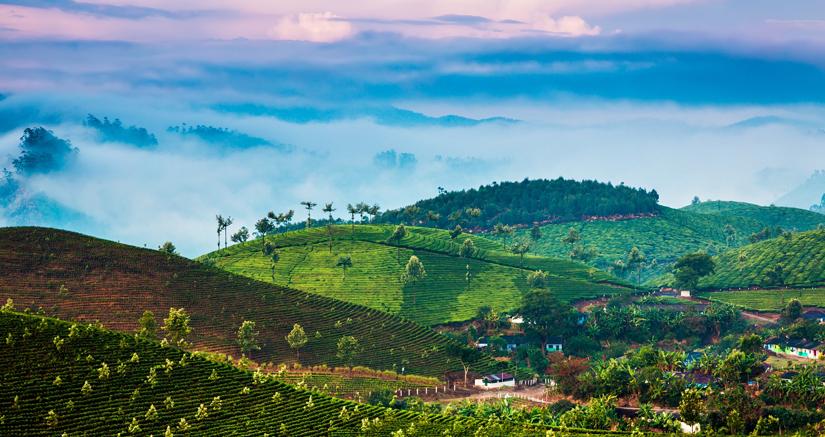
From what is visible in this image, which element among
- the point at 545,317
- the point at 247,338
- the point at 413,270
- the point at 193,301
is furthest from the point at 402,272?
the point at 247,338

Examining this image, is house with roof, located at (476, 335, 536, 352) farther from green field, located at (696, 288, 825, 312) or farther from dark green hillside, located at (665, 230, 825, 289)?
dark green hillside, located at (665, 230, 825, 289)

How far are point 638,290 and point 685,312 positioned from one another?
22.7m

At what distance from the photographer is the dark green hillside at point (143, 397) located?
47.1 metres

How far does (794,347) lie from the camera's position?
320 feet

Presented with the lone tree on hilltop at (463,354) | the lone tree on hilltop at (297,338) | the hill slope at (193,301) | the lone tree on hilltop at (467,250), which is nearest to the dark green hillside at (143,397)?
the hill slope at (193,301)

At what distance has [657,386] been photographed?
2810 inches

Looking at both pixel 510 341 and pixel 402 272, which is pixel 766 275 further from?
pixel 402 272

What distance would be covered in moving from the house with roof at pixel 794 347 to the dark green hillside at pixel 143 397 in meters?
61.5

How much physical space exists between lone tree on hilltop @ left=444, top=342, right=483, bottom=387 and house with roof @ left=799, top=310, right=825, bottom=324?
191 feet

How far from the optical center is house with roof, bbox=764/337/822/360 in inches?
3738

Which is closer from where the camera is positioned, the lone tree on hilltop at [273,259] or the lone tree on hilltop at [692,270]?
the lone tree on hilltop at [273,259]

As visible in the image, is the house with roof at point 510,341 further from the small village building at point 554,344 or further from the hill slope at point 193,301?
the hill slope at point 193,301

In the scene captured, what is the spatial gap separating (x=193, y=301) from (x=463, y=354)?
36.5 meters

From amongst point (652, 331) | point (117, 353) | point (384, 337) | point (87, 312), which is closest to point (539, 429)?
point (117, 353)
